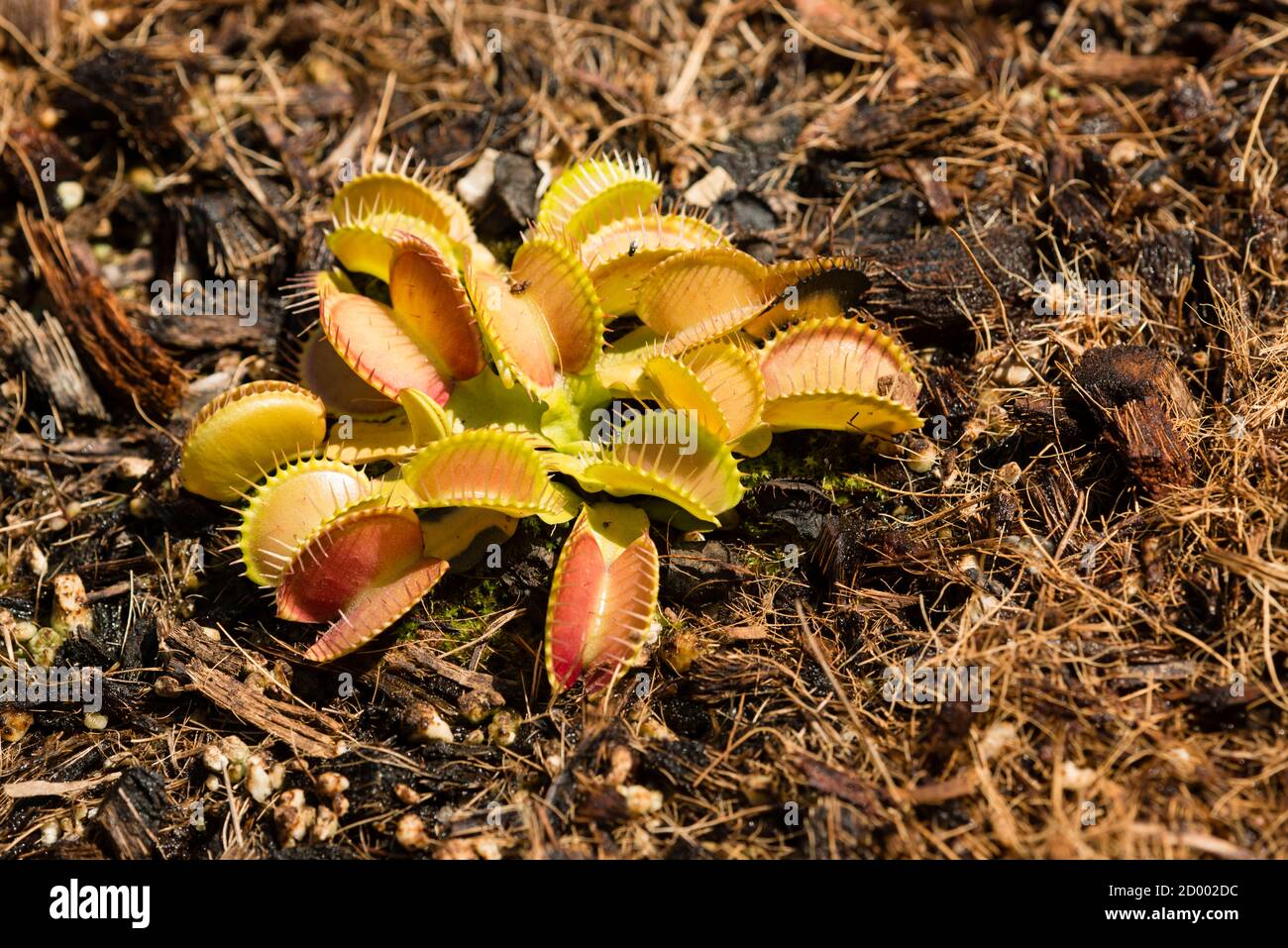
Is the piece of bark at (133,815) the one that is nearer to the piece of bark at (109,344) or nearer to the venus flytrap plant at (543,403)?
the venus flytrap plant at (543,403)

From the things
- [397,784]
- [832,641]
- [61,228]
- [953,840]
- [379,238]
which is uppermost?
[61,228]

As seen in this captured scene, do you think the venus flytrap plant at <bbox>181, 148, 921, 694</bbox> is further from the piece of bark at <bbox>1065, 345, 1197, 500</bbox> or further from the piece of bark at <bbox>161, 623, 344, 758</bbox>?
the piece of bark at <bbox>1065, 345, 1197, 500</bbox>

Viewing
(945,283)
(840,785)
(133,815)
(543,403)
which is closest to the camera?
(840,785)

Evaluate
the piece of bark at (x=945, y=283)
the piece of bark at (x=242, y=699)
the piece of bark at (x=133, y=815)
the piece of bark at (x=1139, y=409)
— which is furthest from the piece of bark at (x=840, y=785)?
the piece of bark at (x=133, y=815)

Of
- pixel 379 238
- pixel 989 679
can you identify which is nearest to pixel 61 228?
pixel 379 238

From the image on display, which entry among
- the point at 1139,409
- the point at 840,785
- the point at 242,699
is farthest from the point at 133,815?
the point at 1139,409

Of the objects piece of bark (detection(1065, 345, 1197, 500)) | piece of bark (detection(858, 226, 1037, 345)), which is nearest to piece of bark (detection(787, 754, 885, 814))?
piece of bark (detection(1065, 345, 1197, 500))

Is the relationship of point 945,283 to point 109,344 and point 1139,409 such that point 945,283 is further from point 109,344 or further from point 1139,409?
point 109,344

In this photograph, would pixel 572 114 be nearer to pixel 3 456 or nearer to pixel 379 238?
pixel 379 238
